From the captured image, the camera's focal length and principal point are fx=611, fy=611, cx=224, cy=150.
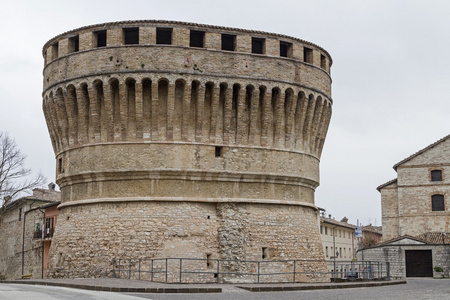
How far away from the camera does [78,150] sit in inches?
979

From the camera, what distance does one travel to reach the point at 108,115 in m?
23.9

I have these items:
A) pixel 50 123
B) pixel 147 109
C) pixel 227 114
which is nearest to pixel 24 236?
pixel 50 123

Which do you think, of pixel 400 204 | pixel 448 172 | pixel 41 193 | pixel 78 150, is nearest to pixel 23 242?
pixel 41 193

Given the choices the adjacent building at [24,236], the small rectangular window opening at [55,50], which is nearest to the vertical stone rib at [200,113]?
the small rectangular window opening at [55,50]

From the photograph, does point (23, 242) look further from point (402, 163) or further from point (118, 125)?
point (402, 163)

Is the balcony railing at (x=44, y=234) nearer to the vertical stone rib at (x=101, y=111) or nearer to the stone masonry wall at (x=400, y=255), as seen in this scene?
the vertical stone rib at (x=101, y=111)

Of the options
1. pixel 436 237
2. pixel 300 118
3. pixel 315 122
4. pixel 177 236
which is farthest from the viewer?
pixel 436 237

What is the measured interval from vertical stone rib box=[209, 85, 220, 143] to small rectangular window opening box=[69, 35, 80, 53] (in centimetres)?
630

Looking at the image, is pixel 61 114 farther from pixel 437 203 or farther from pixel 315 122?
pixel 437 203

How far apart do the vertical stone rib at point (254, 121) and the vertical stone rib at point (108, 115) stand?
551cm

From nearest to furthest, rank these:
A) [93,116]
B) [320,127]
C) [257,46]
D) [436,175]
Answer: [93,116] → [257,46] → [320,127] → [436,175]

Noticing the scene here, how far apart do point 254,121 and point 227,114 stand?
1168 mm

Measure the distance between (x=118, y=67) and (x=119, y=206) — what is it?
17.7 feet

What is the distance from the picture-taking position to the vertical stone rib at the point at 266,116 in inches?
968
